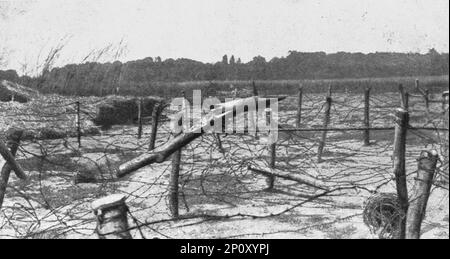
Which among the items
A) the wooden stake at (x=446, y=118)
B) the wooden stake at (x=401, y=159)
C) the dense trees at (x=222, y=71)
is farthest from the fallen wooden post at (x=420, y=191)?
the dense trees at (x=222, y=71)

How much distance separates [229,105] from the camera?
2.96 meters

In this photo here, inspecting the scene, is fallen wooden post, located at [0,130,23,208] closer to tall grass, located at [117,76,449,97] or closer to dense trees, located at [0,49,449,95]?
dense trees, located at [0,49,449,95]

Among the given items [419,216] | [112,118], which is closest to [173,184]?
[419,216]

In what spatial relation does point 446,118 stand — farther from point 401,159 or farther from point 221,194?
point 221,194

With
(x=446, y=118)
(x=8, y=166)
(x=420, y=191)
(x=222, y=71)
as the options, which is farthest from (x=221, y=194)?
(x=222, y=71)

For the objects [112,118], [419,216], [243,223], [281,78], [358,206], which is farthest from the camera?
[281,78]

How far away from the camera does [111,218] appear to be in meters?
2.35

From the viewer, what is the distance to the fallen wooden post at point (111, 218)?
7.67 feet

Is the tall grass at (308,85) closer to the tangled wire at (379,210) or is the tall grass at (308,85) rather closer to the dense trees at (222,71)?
the dense trees at (222,71)

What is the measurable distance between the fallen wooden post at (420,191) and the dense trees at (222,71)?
18088mm

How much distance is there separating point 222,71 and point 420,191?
1269 inches

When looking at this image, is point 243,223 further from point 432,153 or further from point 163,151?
point 432,153

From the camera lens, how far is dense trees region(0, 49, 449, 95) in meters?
20.4
